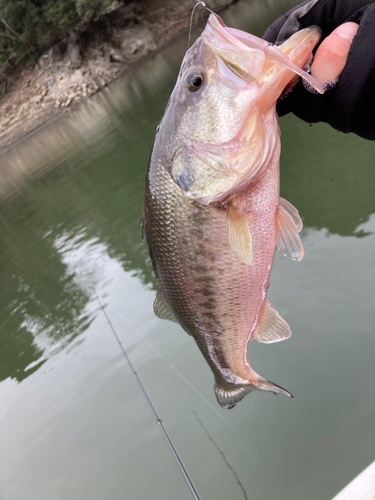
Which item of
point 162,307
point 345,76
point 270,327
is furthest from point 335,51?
point 162,307

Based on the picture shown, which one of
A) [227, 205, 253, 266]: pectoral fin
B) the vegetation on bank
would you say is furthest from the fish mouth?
the vegetation on bank

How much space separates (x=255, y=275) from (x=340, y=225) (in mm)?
2762

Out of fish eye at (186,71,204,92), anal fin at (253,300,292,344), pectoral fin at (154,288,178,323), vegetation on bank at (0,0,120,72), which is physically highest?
vegetation on bank at (0,0,120,72)

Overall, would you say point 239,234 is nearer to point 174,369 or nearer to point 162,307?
point 162,307

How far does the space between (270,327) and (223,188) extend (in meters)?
0.84

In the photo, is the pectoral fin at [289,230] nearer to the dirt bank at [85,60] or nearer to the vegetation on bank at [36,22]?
the dirt bank at [85,60]

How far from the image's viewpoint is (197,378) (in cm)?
330

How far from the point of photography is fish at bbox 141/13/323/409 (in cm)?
134

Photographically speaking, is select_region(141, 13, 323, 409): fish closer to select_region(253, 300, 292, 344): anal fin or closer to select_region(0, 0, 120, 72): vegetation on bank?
select_region(253, 300, 292, 344): anal fin

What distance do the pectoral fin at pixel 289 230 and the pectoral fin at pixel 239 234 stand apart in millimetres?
199

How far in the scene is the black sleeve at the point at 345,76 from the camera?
1265 millimetres

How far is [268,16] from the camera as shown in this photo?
17.4 meters

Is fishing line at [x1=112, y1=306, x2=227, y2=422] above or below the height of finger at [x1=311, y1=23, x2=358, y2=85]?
below

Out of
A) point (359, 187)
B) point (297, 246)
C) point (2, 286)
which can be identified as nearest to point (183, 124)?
point (297, 246)
